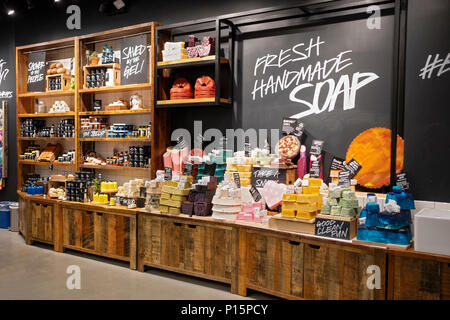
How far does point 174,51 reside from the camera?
4977 mm

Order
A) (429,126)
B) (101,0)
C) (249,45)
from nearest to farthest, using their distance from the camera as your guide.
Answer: (429,126) → (249,45) → (101,0)

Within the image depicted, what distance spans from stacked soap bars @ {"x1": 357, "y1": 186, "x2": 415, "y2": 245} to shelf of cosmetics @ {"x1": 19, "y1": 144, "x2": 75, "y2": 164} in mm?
4578

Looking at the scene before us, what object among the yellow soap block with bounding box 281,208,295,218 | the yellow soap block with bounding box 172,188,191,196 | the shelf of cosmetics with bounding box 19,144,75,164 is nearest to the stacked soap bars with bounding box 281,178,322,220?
the yellow soap block with bounding box 281,208,295,218

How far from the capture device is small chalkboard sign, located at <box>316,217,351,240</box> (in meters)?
3.41

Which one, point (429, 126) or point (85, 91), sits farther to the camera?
point (85, 91)

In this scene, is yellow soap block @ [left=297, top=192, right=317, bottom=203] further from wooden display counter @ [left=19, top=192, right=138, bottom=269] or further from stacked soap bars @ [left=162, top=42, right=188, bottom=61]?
stacked soap bars @ [left=162, top=42, right=188, bottom=61]

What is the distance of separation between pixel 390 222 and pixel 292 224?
2.79ft

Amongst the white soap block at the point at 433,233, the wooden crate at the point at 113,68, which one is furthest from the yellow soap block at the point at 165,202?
the white soap block at the point at 433,233

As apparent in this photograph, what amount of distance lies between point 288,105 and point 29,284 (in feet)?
11.1

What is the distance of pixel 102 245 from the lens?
201 inches

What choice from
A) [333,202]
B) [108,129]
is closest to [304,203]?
[333,202]

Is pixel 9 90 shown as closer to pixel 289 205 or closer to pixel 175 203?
pixel 175 203
